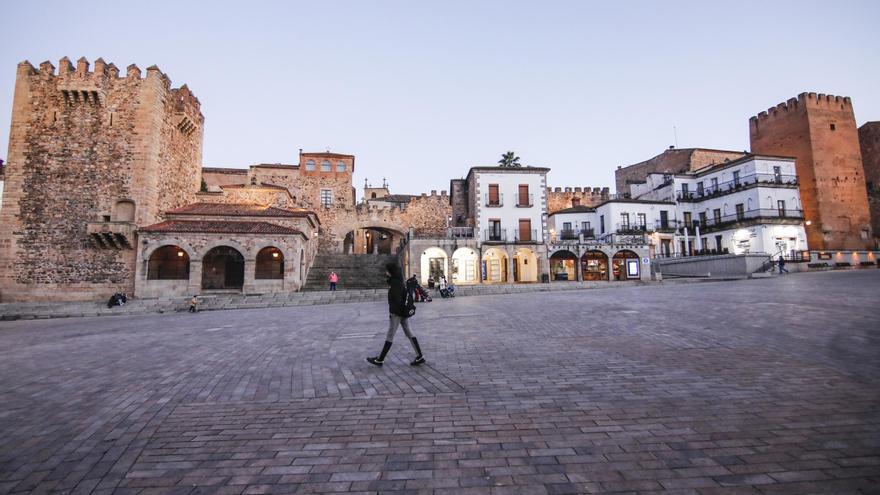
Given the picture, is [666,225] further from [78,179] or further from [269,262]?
[78,179]

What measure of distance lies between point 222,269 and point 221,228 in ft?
18.9

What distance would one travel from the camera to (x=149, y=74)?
24422 mm

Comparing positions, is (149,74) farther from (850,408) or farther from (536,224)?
(850,408)

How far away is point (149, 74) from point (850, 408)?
3379 cm

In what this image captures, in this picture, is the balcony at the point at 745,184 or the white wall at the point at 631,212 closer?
the balcony at the point at 745,184

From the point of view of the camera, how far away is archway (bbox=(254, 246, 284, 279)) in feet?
87.2

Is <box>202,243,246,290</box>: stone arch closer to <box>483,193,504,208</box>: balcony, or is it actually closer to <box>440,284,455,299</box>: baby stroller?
<box>440,284,455,299</box>: baby stroller

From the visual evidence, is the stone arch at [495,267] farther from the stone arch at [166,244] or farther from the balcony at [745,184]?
the balcony at [745,184]

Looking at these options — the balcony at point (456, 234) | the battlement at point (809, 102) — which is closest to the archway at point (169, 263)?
the balcony at point (456, 234)

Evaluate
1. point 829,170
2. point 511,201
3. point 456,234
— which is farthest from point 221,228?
point 829,170

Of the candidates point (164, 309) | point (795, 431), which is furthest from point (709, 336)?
point (164, 309)

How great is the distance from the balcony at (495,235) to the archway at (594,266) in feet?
27.7

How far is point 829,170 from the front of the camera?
36750 mm

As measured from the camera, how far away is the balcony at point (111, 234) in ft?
72.0
